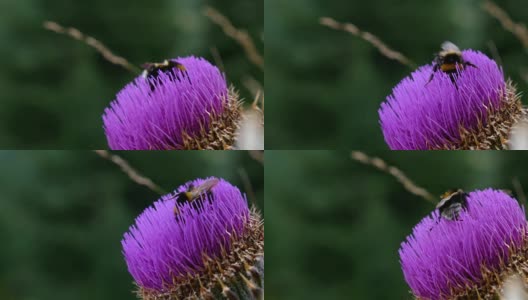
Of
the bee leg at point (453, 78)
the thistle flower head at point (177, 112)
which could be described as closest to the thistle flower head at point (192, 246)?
the thistle flower head at point (177, 112)

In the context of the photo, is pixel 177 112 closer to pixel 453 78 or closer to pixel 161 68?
pixel 161 68

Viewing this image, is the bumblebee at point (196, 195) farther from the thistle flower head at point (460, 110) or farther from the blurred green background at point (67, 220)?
the thistle flower head at point (460, 110)

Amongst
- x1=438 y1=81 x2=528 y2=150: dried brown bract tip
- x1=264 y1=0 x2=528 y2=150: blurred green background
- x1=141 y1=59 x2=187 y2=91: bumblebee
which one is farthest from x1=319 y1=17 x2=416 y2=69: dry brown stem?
x1=141 y1=59 x2=187 y2=91: bumblebee

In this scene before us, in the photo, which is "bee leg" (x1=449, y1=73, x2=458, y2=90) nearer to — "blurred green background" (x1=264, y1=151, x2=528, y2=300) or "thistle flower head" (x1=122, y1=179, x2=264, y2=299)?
"blurred green background" (x1=264, y1=151, x2=528, y2=300)

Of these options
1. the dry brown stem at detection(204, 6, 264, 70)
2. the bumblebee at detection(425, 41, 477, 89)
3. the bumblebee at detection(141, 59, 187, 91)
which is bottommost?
the bumblebee at detection(425, 41, 477, 89)

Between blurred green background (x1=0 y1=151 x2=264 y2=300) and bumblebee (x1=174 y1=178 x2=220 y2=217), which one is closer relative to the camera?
bumblebee (x1=174 y1=178 x2=220 y2=217)

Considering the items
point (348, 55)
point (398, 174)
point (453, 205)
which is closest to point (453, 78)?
point (453, 205)
